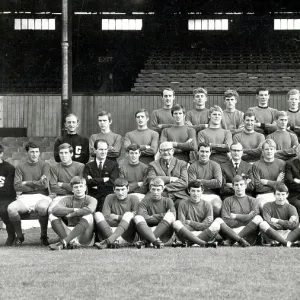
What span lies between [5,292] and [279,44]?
22051 mm

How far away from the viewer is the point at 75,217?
33.1 ft

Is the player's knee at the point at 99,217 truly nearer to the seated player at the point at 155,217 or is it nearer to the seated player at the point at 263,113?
the seated player at the point at 155,217

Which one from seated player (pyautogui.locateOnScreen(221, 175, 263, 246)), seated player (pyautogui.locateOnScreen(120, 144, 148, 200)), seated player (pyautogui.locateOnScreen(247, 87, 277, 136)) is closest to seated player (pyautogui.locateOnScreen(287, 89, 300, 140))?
seated player (pyautogui.locateOnScreen(247, 87, 277, 136))

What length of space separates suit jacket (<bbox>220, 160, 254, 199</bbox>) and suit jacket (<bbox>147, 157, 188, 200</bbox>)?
23.1 inches

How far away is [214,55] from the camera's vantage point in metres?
25.9

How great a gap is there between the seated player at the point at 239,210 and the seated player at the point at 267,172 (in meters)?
0.35

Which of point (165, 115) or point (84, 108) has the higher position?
point (84, 108)

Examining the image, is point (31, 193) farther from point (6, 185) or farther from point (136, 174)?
point (136, 174)

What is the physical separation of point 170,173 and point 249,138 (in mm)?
1477

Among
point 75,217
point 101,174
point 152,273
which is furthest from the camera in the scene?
point 101,174

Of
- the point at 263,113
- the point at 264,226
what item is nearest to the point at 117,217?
the point at 264,226

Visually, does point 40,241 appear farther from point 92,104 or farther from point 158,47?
point 158,47

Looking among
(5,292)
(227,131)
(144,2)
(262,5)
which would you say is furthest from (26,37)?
(5,292)

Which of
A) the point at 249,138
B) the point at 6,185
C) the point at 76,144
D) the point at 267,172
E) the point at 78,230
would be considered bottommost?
the point at 78,230
